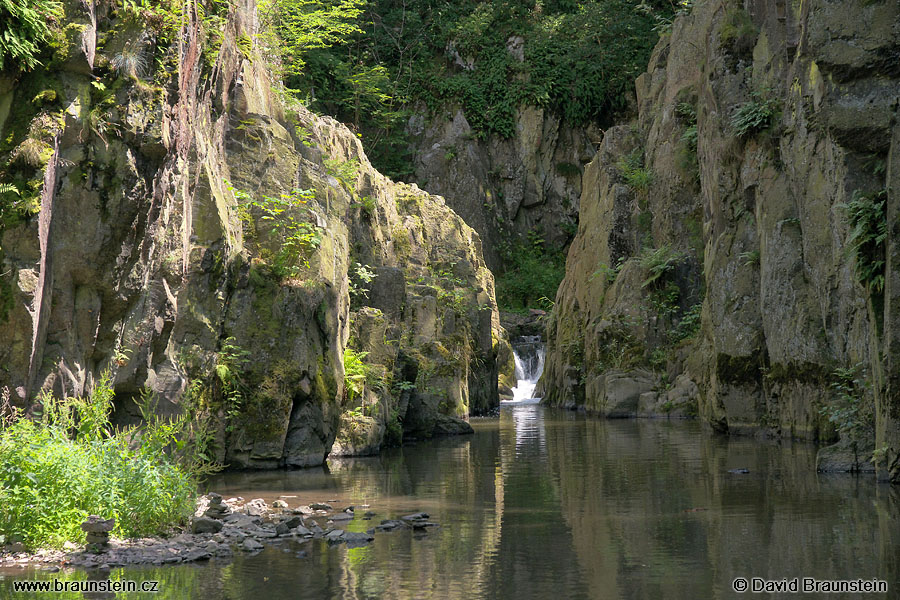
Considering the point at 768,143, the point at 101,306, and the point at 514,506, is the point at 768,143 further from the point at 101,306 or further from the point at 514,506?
the point at 101,306

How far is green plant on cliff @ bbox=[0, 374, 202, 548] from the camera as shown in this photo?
8391 mm

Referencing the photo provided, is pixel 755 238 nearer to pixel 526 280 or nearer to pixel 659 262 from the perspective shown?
pixel 659 262

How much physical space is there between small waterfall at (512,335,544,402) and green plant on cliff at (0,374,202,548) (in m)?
33.5

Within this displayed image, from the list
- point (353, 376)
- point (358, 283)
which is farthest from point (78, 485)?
point (358, 283)

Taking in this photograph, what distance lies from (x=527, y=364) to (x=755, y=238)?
2296cm

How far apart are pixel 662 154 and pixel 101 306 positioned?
80.6ft

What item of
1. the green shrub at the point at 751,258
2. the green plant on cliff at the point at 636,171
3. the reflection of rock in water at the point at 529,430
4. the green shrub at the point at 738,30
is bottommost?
the reflection of rock in water at the point at 529,430

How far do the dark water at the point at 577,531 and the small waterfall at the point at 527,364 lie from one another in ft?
83.5

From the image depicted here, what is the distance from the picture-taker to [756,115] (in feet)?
70.2

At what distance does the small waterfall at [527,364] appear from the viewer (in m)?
42.8

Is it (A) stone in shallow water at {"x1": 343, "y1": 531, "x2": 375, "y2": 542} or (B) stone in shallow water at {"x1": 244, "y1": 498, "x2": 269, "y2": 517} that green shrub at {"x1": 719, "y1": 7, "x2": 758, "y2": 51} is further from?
(A) stone in shallow water at {"x1": 343, "y1": 531, "x2": 375, "y2": 542}

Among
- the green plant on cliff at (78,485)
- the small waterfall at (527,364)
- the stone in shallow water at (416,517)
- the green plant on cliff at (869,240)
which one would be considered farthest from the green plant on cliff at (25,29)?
the small waterfall at (527,364)

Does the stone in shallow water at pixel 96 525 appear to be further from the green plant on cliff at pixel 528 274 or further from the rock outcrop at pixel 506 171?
the rock outcrop at pixel 506 171

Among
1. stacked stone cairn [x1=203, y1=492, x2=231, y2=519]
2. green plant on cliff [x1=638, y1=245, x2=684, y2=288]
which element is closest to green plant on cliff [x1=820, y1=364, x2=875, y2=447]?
stacked stone cairn [x1=203, y1=492, x2=231, y2=519]
